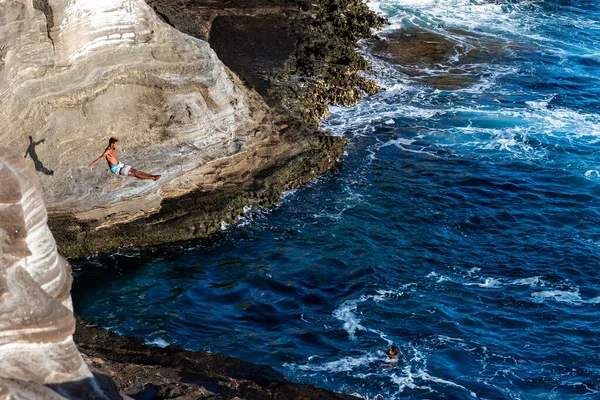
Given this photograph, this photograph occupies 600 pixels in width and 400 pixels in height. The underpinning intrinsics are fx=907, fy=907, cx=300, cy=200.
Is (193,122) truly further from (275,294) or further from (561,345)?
(561,345)

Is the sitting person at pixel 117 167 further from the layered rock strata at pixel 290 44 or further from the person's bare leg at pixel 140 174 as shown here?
the layered rock strata at pixel 290 44

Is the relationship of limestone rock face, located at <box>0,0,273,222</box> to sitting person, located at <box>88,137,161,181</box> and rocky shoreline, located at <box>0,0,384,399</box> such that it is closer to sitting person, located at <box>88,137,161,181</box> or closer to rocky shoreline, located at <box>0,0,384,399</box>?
rocky shoreline, located at <box>0,0,384,399</box>

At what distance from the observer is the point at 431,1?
52781 mm

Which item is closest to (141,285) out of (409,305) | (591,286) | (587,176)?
(409,305)

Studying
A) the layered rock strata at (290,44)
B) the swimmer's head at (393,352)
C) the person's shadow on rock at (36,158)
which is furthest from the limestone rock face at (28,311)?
the layered rock strata at (290,44)

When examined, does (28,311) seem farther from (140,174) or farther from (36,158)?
(36,158)

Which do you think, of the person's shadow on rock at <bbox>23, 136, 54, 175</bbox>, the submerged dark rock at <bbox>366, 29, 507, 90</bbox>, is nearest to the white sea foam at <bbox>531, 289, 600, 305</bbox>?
the person's shadow on rock at <bbox>23, 136, 54, 175</bbox>

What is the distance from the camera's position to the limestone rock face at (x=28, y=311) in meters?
14.2

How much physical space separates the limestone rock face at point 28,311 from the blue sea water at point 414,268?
361 inches

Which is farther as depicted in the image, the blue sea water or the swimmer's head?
the blue sea water

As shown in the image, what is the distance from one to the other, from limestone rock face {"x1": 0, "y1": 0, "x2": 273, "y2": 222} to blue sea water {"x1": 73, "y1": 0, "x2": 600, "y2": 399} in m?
2.33

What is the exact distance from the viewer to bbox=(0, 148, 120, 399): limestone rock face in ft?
46.5

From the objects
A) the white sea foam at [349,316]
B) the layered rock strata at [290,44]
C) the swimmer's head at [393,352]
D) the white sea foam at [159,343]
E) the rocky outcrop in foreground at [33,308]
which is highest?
the rocky outcrop in foreground at [33,308]

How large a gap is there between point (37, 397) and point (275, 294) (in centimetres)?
1344
